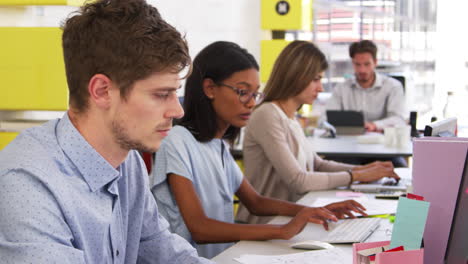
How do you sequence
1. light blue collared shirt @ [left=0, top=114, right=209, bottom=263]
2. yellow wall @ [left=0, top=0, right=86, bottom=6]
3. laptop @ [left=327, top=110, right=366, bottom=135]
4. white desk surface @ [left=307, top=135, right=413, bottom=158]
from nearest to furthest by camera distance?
light blue collared shirt @ [left=0, top=114, right=209, bottom=263]
yellow wall @ [left=0, top=0, right=86, bottom=6]
white desk surface @ [left=307, top=135, right=413, bottom=158]
laptop @ [left=327, top=110, right=366, bottom=135]

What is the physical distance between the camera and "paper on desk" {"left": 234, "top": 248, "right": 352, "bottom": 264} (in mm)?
1731

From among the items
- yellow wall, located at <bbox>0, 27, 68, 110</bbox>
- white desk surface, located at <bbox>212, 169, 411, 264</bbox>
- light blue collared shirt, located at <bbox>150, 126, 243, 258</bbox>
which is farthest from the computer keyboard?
yellow wall, located at <bbox>0, 27, 68, 110</bbox>

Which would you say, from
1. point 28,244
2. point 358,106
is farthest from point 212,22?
point 28,244

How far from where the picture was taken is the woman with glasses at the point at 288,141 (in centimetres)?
294

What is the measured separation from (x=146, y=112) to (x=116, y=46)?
153 millimetres

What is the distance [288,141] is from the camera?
3.09 m

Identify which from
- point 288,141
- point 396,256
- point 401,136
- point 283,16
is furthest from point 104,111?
point 283,16

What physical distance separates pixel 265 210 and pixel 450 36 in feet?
26.5

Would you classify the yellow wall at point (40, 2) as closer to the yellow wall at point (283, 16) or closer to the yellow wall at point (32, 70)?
the yellow wall at point (32, 70)

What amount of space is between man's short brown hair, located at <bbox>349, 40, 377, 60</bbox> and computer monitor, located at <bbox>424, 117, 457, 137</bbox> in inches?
151

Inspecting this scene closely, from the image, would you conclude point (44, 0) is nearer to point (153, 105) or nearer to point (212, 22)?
point (153, 105)

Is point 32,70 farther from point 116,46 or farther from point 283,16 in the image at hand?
point 283,16

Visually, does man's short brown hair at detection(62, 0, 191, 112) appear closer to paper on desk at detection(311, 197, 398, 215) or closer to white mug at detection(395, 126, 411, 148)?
paper on desk at detection(311, 197, 398, 215)

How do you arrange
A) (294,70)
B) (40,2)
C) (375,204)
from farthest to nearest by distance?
(294,70) < (40,2) < (375,204)
